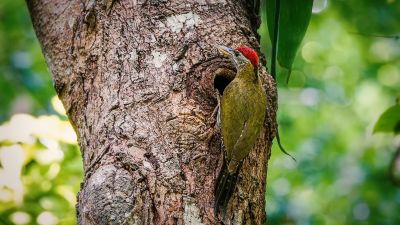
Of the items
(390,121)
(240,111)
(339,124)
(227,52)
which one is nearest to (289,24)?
(227,52)

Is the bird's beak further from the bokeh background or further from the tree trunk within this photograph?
the bokeh background

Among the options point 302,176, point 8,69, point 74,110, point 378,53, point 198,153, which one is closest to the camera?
point 198,153

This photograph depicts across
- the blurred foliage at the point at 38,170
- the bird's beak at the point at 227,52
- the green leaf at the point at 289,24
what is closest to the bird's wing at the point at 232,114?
the bird's beak at the point at 227,52

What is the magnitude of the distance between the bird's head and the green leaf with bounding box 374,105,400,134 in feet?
2.75

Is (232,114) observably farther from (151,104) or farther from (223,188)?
(223,188)

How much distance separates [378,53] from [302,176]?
123 inches

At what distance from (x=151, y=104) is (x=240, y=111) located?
1.36 ft

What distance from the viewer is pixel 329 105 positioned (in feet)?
33.3

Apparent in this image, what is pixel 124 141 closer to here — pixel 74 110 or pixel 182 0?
pixel 74 110

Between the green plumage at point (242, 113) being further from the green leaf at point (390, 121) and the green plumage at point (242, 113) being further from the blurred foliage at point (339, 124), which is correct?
the blurred foliage at point (339, 124)

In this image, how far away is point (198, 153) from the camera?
263cm

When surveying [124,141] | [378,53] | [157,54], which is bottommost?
[378,53]

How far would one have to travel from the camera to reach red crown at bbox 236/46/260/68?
2.95 metres

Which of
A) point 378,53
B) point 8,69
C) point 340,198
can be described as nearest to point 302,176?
point 340,198
